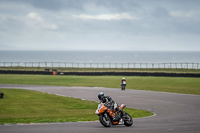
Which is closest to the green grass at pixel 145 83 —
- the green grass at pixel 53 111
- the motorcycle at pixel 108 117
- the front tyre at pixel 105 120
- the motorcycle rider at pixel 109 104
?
the green grass at pixel 53 111

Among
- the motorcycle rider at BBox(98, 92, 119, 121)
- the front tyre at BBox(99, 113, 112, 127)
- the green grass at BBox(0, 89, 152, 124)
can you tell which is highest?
the motorcycle rider at BBox(98, 92, 119, 121)

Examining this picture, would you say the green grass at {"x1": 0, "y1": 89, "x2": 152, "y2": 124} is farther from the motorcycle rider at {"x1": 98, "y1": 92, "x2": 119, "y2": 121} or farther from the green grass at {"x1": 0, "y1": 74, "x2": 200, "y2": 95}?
the green grass at {"x1": 0, "y1": 74, "x2": 200, "y2": 95}

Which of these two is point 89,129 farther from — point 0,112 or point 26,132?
point 0,112

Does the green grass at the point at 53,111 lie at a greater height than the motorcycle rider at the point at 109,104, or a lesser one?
lesser

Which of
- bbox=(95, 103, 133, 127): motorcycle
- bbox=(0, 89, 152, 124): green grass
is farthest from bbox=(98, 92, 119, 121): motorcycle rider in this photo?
bbox=(0, 89, 152, 124): green grass

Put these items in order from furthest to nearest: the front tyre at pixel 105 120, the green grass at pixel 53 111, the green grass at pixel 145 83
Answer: the green grass at pixel 145 83, the green grass at pixel 53 111, the front tyre at pixel 105 120

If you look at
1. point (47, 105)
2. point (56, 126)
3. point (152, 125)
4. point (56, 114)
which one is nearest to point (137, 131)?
point (152, 125)

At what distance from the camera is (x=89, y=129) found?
15227 millimetres

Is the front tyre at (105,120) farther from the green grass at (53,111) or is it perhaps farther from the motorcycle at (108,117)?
the green grass at (53,111)

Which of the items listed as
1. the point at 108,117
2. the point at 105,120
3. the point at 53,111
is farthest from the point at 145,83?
the point at 105,120

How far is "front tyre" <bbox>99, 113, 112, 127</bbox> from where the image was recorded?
1586cm

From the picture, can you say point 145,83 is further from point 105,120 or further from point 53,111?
point 105,120

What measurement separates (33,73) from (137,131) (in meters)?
58.1

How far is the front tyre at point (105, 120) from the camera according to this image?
1586 centimetres
